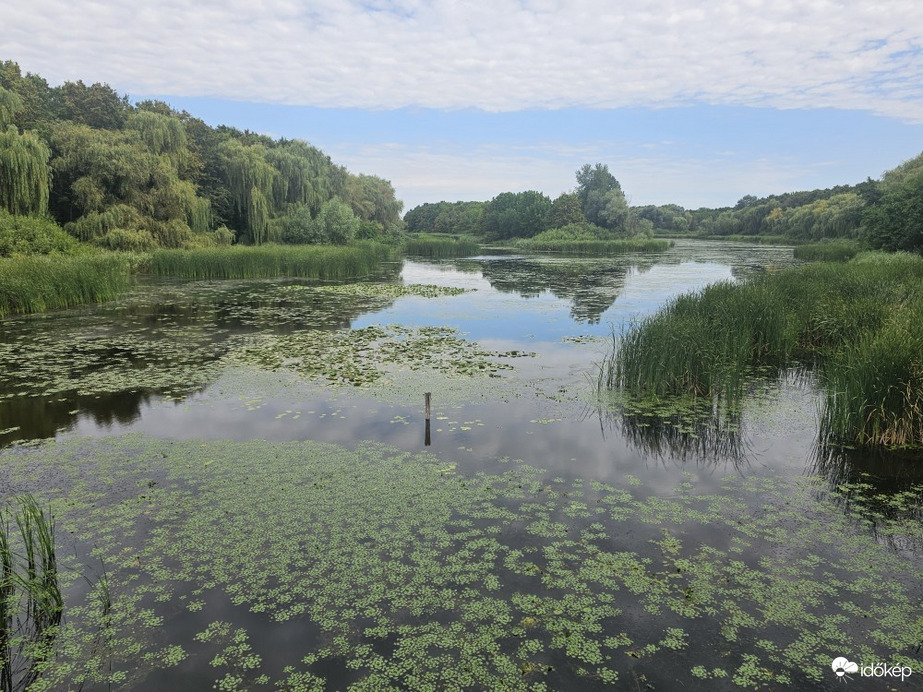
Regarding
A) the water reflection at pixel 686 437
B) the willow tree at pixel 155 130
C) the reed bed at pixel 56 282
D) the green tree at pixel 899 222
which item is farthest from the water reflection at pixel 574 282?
the willow tree at pixel 155 130

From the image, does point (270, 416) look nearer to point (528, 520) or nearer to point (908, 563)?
point (528, 520)

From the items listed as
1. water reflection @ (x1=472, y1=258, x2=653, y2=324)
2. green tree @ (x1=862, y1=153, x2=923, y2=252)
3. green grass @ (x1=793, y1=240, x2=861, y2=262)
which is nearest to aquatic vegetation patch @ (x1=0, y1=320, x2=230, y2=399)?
water reflection @ (x1=472, y1=258, x2=653, y2=324)

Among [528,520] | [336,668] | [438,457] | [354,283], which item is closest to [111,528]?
[336,668]

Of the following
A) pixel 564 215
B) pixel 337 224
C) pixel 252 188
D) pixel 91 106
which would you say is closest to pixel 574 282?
pixel 337 224

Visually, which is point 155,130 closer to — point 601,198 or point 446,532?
point 446,532

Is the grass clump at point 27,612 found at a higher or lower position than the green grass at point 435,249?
lower

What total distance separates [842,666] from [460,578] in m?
2.65

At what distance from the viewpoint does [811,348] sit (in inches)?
496

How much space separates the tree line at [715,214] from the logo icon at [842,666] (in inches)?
1301

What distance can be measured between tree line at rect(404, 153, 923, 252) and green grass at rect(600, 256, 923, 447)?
18.8 metres

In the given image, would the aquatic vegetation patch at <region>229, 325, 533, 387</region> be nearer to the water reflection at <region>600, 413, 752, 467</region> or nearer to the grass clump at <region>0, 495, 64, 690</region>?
the water reflection at <region>600, 413, 752, 467</region>

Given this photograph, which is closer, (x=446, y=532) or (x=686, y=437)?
(x=446, y=532)

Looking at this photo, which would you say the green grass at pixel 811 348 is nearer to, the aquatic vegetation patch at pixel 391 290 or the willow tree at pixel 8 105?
the aquatic vegetation patch at pixel 391 290

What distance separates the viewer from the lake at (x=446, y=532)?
3773mm
